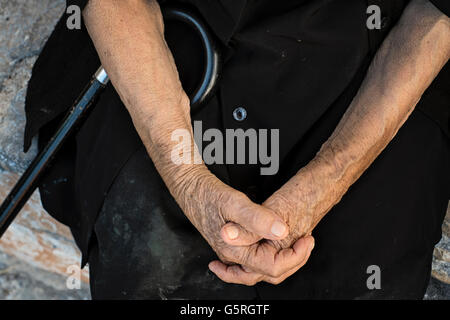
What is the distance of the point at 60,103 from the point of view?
3.58 ft

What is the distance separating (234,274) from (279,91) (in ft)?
1.23

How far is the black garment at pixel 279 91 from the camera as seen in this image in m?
0.91

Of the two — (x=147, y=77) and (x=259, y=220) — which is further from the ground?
(x=147, y=77)

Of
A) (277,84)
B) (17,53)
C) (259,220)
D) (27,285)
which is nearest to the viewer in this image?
(259,220)

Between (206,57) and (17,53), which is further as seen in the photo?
(17,53)

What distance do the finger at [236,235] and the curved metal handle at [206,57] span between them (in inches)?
10.3

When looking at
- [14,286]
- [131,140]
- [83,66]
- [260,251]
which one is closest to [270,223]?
[260,251]

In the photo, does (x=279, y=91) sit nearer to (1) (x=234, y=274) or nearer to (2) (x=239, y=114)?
(2) (x=239, y=114)

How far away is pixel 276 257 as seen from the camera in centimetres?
90

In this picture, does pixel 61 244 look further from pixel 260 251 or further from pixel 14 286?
pixel 260 251

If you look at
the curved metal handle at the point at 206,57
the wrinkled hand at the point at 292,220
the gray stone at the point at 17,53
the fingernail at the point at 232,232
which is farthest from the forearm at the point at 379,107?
the gray stone at the point at 17,53

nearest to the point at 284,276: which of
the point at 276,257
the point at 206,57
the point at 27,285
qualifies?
the point at 276,257

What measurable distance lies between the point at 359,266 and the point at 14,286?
1398 mm

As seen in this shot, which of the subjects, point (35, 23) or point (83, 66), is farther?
point (35, 23)
